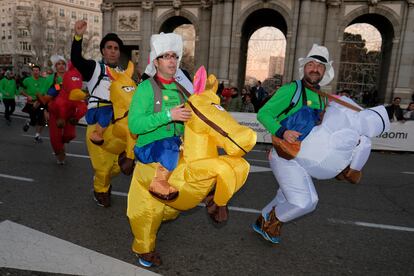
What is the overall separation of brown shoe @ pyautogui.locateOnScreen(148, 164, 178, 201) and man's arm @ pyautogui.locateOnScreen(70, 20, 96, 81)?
6.97ft

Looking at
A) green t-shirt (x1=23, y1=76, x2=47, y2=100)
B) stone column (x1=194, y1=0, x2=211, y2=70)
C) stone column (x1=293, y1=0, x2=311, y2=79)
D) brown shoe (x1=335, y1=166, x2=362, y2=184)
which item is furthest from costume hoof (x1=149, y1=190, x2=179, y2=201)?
stone column (x1=194, y1=0, x2=211, y2=70)

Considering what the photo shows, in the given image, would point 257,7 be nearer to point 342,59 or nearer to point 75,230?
point 342,59

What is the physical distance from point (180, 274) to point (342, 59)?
22.9 metres

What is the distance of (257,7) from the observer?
20.3 m

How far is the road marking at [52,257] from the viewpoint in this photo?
2727mm

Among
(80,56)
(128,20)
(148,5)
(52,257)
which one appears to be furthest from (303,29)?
(52,257)

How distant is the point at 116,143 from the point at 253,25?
2258 centimetres

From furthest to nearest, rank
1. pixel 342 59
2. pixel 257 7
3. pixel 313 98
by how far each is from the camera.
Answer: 1. pixel 342 59
2. pixel 257 7
3. pixel 313 98

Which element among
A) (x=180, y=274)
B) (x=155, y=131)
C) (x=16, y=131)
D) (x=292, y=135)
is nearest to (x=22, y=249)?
(x=180, y=274)

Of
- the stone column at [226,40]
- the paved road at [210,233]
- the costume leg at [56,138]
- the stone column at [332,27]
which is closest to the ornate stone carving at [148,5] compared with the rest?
the stone column at [226,40]

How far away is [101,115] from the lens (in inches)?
150

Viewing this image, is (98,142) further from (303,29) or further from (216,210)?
(303,29)

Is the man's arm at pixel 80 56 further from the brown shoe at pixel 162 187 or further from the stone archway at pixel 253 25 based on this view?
the stone archway at pixel 253 25

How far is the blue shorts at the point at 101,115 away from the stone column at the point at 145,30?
2068 cm
